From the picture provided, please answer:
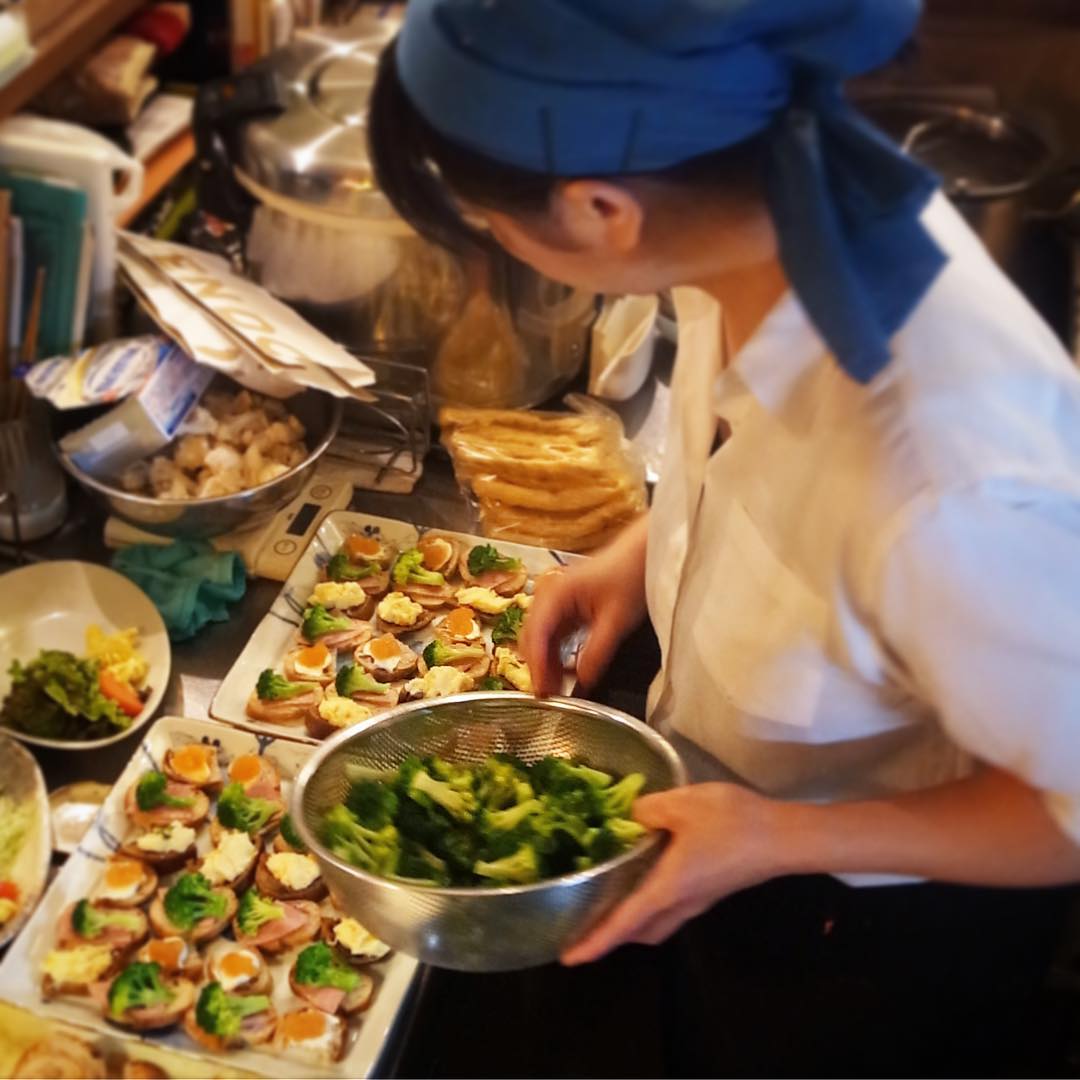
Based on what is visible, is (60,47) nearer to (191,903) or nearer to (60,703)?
(60,703)

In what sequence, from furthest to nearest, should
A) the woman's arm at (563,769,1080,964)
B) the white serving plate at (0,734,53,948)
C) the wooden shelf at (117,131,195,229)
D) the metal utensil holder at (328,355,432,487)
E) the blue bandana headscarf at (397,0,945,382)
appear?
the wooden shelf at (117,131,195,229)
the metal utensil holder at (328,355,432,487)
the white serving plate at (0,734,53,948)
the woman's arm at (563,769,1080,964)
the blue bandana headscarf at (397,0,945,382)

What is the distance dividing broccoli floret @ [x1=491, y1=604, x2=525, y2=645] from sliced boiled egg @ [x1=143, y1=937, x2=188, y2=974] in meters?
0.36

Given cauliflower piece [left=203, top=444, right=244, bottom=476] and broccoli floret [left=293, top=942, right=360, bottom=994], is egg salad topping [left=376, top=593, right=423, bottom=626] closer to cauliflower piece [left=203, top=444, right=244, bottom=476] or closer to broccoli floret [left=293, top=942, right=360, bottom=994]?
cauliflower piece [left=203, top=444, right=244, bottom=476]

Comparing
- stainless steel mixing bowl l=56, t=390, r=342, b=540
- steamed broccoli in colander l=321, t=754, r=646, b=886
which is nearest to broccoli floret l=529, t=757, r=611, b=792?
steamed broccoli in colander l=321, t=754, r=646, b=886

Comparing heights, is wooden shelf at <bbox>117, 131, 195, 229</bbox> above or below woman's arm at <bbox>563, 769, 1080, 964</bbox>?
below

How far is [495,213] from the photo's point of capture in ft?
1.79

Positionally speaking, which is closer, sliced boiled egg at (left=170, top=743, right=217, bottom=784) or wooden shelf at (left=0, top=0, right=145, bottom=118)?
sliced boiled egg at (left=170, top=743, right=217, bottom=784)

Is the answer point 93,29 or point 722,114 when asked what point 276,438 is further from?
point 722,114

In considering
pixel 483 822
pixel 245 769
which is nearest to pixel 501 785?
pixel 483 822

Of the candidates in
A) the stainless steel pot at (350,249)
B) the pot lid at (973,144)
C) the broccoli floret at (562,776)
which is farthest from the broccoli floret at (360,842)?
the pot lid at (973,144)

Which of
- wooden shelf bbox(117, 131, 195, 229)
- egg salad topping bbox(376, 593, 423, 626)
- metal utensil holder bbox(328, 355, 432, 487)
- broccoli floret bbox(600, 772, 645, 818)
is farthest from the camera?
wooden shelf bbox(117, 131, 195, 229)

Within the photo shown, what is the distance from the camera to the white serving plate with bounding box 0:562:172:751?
0.97 meters

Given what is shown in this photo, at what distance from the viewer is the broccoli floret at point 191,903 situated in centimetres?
81

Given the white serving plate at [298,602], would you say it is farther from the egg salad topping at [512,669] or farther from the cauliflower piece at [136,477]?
the cauliflower piece at [136,477]
